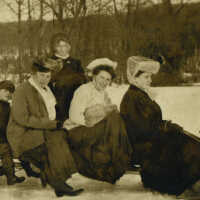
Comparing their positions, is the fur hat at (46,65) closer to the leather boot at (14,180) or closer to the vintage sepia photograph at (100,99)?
the vintage sepia photograph at (100,99)

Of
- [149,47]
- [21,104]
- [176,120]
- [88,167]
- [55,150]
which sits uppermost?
[149,47]

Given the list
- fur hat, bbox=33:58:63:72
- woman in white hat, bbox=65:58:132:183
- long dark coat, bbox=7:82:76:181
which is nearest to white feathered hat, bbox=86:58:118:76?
woman in white hat, bbox=65:58:132:183

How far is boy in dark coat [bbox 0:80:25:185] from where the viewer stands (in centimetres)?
352

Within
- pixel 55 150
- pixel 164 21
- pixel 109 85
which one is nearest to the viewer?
pixel 55 150

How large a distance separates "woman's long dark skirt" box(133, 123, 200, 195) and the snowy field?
0.12 meters

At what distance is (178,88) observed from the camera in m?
3.85

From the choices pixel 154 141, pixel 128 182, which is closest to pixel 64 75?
pixel 154 141

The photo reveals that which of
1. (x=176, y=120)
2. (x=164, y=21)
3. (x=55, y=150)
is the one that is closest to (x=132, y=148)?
(x=176, y=120)

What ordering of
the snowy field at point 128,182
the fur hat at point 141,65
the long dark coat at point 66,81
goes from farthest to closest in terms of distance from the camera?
the long dark coat at point 66,81, the fur hat at point 141,65, the snowy field at point 128,182

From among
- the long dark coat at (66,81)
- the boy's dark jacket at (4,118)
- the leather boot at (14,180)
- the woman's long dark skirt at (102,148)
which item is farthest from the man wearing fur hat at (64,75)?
the leather boot at (14,180)

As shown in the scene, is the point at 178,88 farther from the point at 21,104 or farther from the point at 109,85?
the point at 21,104

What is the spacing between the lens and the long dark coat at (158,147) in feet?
11.0

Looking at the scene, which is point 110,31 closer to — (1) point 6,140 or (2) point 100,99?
(2) point 100,99

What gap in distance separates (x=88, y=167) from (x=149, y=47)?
1.53 m
